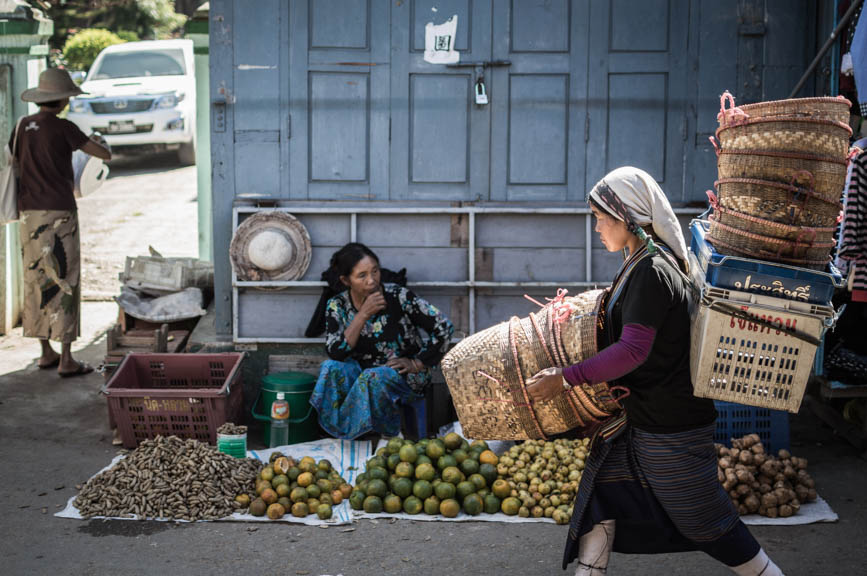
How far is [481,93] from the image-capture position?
20.4 ft

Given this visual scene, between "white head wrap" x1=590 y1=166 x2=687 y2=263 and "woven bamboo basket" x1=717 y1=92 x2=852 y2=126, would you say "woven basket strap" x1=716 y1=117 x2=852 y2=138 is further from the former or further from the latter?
"white head wrap" x1=590 y1=166 x2=687 y2=263

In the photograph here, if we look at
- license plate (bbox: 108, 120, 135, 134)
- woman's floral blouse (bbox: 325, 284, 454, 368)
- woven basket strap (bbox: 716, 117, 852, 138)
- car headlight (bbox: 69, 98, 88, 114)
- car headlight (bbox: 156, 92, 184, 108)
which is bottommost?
woman's floral blouse (bbox: 325, 284, 454, 368)

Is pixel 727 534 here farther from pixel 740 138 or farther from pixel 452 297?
pixel 452 297

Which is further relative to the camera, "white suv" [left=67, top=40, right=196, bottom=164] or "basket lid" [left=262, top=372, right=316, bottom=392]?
"white suv" [left=67, top=40, right=196, bottom=164]

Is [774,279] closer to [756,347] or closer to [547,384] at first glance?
[756,347]

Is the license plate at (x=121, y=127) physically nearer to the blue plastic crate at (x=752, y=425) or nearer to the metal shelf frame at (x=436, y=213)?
the metal shelf frame at (x=436, y=213)

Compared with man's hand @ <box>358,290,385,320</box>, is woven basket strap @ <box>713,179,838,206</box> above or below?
above

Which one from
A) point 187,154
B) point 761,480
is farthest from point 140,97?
point 761,480

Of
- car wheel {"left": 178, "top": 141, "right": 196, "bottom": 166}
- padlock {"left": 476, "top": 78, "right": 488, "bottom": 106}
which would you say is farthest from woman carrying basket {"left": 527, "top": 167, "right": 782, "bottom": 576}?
car wheel {"left": 178, "top": 141, "right": 196, "bottom": 166}

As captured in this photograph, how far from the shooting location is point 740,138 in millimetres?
3297

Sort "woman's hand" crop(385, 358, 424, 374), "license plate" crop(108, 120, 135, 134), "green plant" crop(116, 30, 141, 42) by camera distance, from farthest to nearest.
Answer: "green plant" crop(116, 30, 141, 42)
"license plate" crop(108, 120, 135, 134)
"woman's hand" crop(385, 358, 424, 374)

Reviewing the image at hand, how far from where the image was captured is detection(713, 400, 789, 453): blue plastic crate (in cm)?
536

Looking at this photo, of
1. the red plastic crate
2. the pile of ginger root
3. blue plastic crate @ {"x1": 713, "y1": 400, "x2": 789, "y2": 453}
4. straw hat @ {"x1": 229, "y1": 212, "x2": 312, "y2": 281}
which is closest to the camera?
the pile of ginger root

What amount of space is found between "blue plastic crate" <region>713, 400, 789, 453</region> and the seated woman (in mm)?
1666
